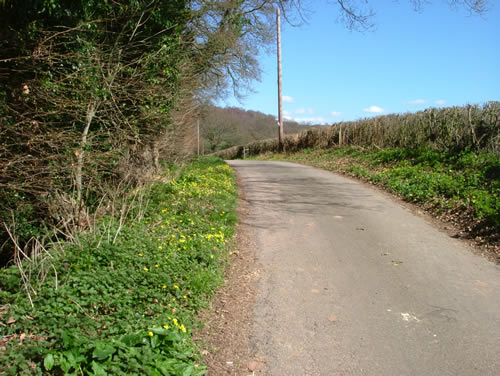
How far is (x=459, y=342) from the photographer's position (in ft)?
13.6

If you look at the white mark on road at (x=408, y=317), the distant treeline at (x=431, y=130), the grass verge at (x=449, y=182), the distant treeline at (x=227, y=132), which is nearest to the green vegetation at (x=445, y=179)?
the grass verge at (x=449, y=182)

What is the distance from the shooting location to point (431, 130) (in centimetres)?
1508

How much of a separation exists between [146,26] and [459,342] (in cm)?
755

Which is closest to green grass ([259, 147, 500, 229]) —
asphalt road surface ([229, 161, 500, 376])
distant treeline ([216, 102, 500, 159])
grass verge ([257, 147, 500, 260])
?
grass verge ([257, 147, 500, 260])

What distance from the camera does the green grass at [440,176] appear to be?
895 cm

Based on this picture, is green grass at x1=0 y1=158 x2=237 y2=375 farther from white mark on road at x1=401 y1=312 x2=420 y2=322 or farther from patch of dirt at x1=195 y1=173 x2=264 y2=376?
white mark on road at x1=401 y1=312 x2=420 y2=322

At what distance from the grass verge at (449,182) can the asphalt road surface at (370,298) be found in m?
0.69

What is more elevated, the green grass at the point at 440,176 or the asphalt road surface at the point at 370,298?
the green grass at the point at 440,176

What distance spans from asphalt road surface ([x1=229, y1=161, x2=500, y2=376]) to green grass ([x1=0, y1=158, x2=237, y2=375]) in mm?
844

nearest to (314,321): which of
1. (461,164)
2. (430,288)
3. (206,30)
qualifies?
(430,288)

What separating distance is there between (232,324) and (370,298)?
1831 millimetres

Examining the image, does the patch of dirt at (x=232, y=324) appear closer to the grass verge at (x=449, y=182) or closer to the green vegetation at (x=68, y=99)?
the green vegetation at (x=68, y=99)

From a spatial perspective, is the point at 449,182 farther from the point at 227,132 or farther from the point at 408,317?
the point at 227,132

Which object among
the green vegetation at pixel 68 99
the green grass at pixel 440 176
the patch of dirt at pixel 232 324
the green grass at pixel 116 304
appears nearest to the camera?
the green grass at pixel 116 304
